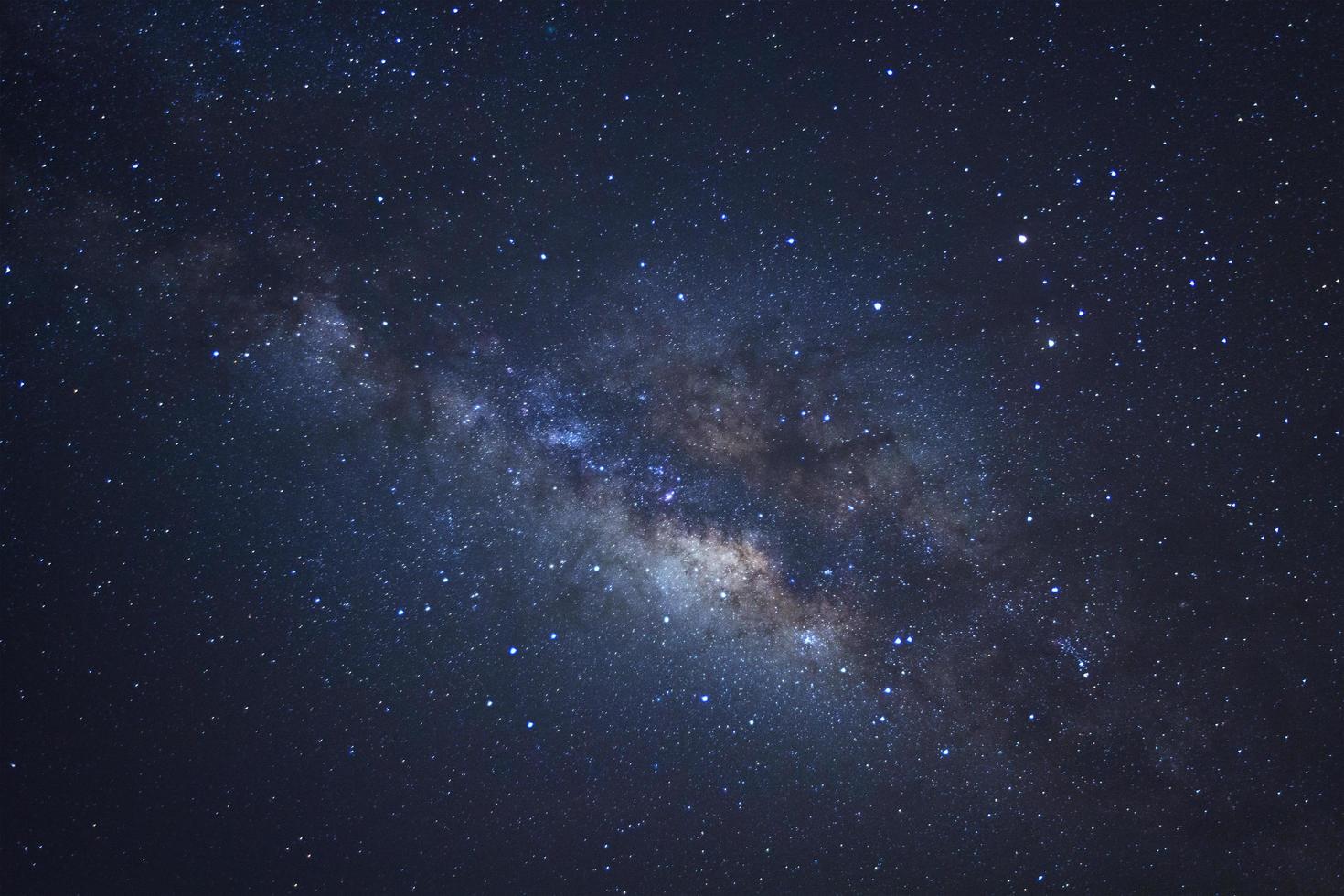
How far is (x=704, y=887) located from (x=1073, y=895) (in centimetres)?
264

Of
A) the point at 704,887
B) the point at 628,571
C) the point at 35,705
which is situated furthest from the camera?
the point at 704,887

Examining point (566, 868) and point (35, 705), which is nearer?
point (35, 705)

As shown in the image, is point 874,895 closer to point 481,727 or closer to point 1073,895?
point 1073,895

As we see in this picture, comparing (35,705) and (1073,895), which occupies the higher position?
(35,705)

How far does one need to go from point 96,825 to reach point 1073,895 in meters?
6.76

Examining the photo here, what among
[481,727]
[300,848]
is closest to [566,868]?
[481,727]

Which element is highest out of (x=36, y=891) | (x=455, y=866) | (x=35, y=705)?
(x=35, y=705)

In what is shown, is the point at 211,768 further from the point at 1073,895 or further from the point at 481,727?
the point at 1073,895

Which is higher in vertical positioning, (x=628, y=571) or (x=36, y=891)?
(x=628, y=571)

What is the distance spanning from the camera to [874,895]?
416 centimetres

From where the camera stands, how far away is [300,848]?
3918mm

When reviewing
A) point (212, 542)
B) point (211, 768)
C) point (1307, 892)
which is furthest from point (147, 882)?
point (1307, 892)

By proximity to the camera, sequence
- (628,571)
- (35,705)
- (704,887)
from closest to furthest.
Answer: (35,705) < (628,571) < (704,887)

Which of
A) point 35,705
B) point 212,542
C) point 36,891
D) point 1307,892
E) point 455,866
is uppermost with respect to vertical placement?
point 212,542
